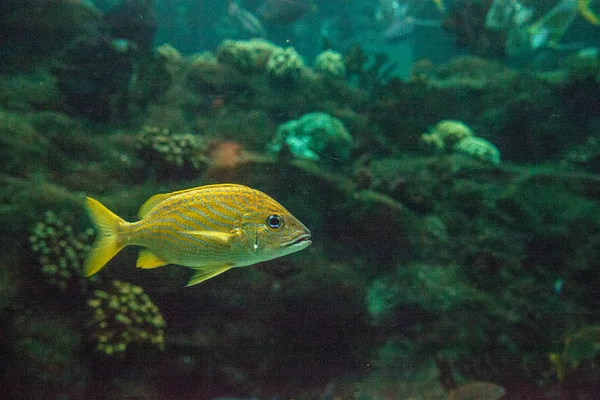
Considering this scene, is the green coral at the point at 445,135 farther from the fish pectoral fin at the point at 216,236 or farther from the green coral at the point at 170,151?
the fish pectoral fin at the point at 216,236

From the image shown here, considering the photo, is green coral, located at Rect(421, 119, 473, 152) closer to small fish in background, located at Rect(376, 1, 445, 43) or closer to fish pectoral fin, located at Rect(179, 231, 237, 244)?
fish pectoral fin, located at Rect(179, 231, 237, 244)

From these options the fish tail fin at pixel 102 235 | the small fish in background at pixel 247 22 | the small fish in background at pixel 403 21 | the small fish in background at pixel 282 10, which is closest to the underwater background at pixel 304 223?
the fish tail fin at pixel 102 235

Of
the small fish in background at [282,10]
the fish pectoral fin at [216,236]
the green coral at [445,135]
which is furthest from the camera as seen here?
the small fish in background at [282,10]

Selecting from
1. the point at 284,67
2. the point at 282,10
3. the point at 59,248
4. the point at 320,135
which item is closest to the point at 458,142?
the point at 320,135

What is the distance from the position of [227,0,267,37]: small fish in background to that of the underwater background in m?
4.30

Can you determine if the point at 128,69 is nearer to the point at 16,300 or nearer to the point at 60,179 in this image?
the point at 60,179

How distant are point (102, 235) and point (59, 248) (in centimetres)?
168

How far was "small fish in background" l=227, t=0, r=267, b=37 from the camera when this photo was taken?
10367 millimetres

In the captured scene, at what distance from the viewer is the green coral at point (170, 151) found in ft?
12.5

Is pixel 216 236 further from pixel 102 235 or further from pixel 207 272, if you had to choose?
pixel 102 235

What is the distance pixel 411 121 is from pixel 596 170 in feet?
8.68

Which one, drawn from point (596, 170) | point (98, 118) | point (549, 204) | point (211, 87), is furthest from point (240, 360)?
point (596, 170)

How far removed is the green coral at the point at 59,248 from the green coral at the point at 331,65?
6049 mm

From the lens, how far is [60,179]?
3.43 m
